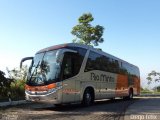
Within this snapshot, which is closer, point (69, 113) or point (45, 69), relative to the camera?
point (69, 113)

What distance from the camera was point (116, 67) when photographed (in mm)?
24641

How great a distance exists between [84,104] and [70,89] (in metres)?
2.03

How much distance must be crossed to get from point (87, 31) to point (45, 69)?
26192mm

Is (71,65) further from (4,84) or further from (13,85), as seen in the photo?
(13,85)

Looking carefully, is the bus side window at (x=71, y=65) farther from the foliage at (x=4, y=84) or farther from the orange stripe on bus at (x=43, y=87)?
the foliage at (x=4, y=84)

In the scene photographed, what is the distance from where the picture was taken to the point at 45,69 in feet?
54.9

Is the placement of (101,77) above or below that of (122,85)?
above

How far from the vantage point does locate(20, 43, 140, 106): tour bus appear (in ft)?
53.4

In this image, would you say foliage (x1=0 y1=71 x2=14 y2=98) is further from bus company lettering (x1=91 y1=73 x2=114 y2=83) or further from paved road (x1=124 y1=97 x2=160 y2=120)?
paved road (x1=124 y1=97 x2=160 y2=120)

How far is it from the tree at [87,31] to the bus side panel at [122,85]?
15595mm

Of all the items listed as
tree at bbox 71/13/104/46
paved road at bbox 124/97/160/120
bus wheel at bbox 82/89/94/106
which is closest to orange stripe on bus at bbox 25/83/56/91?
bus wheel at bbox 82/89/94/106

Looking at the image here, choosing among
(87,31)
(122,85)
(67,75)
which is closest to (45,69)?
(67,75)

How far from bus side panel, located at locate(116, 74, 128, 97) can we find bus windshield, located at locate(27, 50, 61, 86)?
29.2 ft

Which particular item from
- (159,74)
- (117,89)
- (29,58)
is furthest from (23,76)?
(159,74)
